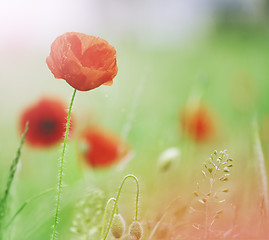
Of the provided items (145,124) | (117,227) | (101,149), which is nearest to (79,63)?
(117,227)

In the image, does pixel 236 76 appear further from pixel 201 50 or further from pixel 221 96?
pixel 201 50

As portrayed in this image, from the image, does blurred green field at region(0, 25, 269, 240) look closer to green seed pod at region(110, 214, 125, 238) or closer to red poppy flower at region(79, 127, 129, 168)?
red poppy flower at region(79, 127, 129, 168)

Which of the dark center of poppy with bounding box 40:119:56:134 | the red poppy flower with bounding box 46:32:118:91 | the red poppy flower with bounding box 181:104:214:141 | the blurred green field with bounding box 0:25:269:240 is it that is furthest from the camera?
the red poppy flower with bounding box 181:104:214:141

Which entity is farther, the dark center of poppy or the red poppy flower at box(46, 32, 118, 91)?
the dark center of poppy

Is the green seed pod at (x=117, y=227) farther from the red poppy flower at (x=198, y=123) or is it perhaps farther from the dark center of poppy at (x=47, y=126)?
the red poppy flower at (x=198, y=123)

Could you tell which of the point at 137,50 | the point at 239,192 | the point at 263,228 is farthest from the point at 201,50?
Answer: the point at 263,228

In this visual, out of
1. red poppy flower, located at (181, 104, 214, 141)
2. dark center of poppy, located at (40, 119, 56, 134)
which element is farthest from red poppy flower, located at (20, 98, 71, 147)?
red poppy flower, located at (181, 104, 214, 141)

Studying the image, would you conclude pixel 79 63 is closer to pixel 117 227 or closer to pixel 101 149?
pixel 117 227
